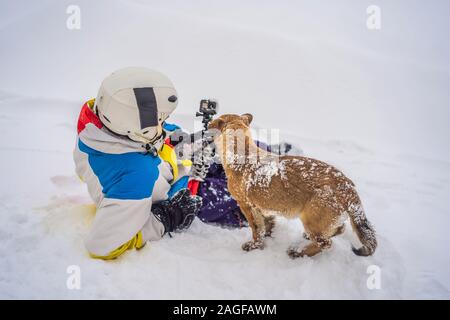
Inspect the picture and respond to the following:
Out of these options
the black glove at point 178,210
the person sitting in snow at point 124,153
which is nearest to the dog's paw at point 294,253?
the black glove at point 178,210

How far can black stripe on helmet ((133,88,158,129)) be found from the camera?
1909 millimetres

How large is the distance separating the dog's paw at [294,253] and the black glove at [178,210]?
0.86 meters

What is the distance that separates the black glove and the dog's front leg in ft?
1.39

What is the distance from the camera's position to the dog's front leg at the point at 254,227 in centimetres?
248

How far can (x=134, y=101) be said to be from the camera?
6.28 ft

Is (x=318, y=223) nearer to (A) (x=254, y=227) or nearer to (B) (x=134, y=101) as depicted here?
(A) (x=254, y=227)

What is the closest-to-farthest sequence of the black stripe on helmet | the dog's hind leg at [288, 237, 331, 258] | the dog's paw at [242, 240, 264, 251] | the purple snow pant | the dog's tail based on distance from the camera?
the black stripe on helmet → the dog's tail → the dog's hind leg at [288, 237, 331, 258] → the dog's paw at [242, 240, 264, 251] → the purple snow pant

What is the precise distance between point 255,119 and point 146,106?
3.84 m

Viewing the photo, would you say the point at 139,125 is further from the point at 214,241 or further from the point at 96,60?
the point at 96,60
